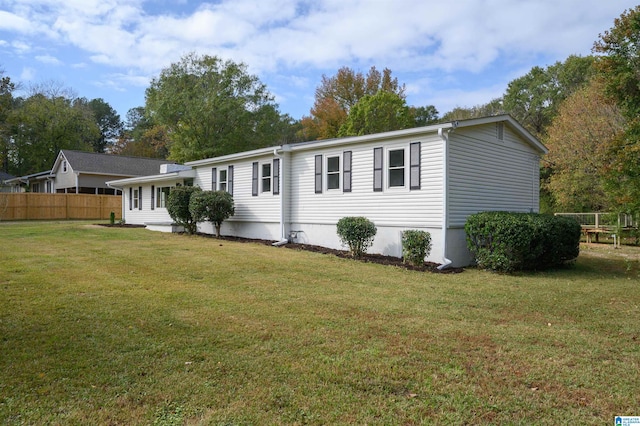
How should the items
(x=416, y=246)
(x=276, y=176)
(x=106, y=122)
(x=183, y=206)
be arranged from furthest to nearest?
(x=106, y=122) → (x=183, y=206) → (x=276, y=176) → (x=416, y=246)

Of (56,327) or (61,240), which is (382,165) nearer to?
(56,327)

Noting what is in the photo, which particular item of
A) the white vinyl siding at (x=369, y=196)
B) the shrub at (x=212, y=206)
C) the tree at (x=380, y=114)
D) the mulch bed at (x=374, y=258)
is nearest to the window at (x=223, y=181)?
the shrub at (x=212, y=206)

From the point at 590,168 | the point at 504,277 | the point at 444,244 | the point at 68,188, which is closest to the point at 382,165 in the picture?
the point at 444,244

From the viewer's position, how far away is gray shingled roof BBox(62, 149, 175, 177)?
30.0 metres

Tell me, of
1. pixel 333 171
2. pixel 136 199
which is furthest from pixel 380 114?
pixel 333 171

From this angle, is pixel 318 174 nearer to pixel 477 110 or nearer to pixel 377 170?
pixel 377 170

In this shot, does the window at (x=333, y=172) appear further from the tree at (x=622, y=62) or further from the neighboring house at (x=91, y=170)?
the neighboring house at (x=91, y=170)

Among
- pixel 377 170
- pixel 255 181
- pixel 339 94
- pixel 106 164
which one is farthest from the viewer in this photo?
pixel 339 94

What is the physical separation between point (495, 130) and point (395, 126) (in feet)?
58.4

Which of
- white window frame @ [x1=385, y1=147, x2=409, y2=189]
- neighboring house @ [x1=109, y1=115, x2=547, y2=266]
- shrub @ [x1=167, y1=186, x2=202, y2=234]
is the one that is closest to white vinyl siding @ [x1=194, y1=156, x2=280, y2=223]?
neighboring house @ [x1=109, y1=115, x2=547, y2=266]

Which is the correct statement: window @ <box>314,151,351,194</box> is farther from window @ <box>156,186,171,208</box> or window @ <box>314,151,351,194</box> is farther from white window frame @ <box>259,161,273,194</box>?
window @ <box>156,186,171,208</box>

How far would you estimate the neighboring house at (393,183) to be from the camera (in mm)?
10477

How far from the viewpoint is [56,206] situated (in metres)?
27.7

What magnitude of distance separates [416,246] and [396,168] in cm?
241
